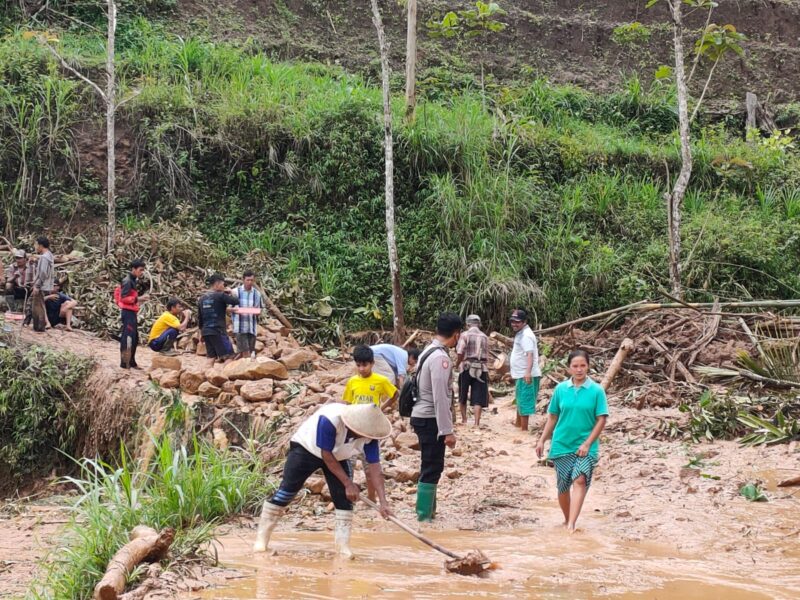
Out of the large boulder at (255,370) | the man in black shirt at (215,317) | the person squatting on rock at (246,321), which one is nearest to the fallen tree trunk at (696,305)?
the person squatting on rock at (246,321)

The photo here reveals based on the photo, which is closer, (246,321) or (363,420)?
(363,420)

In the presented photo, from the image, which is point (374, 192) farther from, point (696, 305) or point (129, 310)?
point (129, 310)

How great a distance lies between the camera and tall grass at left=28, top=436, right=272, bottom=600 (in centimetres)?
532

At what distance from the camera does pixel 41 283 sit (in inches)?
513

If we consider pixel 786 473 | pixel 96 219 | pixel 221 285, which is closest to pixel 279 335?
pixel 221 285

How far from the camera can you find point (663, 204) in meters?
18.7

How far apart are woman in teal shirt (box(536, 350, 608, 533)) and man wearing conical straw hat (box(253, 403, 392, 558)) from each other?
1.43m

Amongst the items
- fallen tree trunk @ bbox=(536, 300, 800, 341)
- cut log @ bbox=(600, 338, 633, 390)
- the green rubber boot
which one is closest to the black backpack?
the green rubber boot

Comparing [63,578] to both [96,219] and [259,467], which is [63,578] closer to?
[259,467]

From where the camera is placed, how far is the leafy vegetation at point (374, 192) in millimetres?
16656

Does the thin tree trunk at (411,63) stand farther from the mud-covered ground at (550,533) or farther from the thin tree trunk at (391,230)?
the mud-covered ground at (550,533)

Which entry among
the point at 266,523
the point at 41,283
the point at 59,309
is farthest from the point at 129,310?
the point at 266,523

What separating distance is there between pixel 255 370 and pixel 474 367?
A: 8.91 feet

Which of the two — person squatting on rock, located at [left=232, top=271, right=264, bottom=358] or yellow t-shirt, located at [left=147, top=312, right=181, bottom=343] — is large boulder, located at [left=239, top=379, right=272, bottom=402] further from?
yellow t-shirt, located at [left=147, top=312, right=181, bottom=343]
